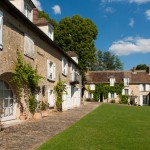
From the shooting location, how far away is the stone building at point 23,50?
44.7ft

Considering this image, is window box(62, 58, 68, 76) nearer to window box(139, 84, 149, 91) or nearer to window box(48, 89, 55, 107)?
window box(48, 89, 55, 107)

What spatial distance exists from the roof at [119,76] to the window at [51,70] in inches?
1448

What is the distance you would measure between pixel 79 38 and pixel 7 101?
32746 mm

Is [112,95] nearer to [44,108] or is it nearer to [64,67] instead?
[64,67]

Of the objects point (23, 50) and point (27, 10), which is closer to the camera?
point (23, 50)

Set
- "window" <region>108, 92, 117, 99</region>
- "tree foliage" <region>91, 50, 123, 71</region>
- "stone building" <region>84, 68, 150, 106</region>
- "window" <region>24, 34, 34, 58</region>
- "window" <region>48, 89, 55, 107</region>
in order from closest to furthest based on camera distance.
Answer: "window" <region>24, 34, 34, 58</region> → "window" <region>48, 89, 55, 107</region> → "stone building" <region>84, 68, 150, 106</region> → "window" <region>108, 92, 117, 99</region> → "tree foliage" <region>91, 50, 123, 71</region>

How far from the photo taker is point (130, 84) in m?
58.4

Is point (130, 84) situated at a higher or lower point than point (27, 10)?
lower

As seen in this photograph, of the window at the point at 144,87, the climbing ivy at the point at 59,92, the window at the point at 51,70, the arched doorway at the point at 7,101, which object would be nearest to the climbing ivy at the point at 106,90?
the window at the point at 144,87

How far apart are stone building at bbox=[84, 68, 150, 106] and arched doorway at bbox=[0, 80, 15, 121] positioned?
141 feet

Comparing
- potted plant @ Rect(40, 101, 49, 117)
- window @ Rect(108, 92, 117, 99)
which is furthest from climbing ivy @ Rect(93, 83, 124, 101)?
potted plant @ Rect(40, 101, 49, 117)

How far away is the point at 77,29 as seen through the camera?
4794 cm

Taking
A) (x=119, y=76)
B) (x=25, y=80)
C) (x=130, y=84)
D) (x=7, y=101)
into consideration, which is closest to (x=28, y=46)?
(x=25, y=80)

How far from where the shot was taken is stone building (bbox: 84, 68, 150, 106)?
57.7 metres
